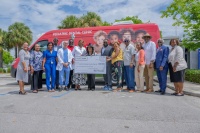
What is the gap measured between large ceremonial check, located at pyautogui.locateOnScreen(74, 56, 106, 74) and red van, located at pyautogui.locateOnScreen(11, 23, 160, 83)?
155cm

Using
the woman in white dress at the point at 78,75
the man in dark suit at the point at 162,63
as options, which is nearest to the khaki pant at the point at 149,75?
the man in dark suit at the point at 162,63

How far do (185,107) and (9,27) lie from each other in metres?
36.4

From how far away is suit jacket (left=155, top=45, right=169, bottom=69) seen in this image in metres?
6.74

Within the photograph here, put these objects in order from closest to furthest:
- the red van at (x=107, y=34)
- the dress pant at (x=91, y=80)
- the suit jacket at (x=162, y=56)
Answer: the suit jacket at (x=162, y=56)
the dress pant at (x=91, y=80)
the red van at (x=107, y=34)

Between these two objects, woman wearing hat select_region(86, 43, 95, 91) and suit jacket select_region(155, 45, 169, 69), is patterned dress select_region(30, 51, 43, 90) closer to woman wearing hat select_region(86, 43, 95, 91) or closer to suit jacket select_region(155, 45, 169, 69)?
woman wearing hat select_region(86, 43, 95, 91)

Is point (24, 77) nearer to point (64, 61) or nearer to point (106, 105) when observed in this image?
point (64, 61)

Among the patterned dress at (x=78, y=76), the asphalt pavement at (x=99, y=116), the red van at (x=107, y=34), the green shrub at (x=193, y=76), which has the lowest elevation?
the asphalt pavement at (x=99, y=116)

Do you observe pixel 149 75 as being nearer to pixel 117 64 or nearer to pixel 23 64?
pixel 117 64

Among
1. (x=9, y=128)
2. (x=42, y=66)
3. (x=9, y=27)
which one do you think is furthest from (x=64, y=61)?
(x=9, y=27)

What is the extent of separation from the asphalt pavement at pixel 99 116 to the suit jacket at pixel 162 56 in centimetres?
151

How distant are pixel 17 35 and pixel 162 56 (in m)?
32.7

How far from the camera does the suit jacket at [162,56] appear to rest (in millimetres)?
6742

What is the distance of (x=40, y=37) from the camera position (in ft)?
32.4

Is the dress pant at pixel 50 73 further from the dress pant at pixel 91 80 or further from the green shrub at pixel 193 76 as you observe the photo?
the green shrub at pixel 193 76
